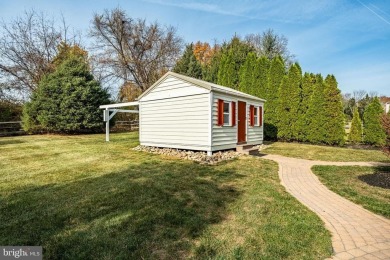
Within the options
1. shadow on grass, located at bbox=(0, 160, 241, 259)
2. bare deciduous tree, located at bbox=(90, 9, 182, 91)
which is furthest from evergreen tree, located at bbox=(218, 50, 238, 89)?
shadow on grass, located at bbox=(0, 160, 241, 259)

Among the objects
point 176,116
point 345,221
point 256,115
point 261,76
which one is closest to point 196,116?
point 176,116

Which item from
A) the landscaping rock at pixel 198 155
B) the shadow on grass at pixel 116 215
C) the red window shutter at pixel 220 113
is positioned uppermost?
the red window shutter at pixel 220 113

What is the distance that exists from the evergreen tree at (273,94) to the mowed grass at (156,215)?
9.84 m

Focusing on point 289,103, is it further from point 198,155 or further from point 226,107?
point 198,155

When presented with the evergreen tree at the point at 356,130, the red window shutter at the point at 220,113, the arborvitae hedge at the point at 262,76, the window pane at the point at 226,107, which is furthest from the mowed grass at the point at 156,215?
the evergreen tree at the point at 356,130

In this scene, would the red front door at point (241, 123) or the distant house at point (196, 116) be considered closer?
the distant house at point (196, 116)

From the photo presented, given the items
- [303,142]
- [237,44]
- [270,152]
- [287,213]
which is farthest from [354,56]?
[287,213]

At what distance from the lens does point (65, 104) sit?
17.2 meters

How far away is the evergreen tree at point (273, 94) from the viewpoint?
15.9 metres

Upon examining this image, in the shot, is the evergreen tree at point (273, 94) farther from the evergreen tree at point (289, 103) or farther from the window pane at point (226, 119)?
the window pane at point (226, 119)

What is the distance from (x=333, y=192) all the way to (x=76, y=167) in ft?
23.8

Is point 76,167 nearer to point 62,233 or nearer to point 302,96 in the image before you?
point 62,233

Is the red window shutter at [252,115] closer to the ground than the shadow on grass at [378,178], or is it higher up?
higher up

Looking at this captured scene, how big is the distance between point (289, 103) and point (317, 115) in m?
1.85
